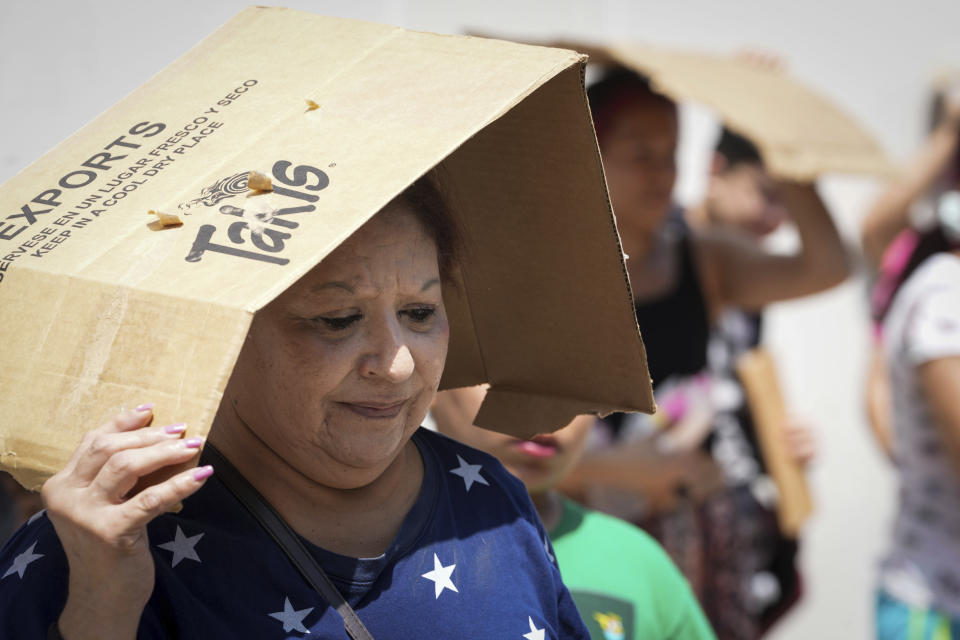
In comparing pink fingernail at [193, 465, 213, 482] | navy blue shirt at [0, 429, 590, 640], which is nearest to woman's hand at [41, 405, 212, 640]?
pink fingernail at [193, 465, 213, 482]

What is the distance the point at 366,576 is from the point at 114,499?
43 centimetres

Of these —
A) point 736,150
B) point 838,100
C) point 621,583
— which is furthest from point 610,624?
point 838,100

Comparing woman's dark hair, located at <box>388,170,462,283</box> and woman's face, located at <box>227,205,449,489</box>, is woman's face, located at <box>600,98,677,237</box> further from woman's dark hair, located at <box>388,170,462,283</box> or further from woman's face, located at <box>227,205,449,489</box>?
woman's face, located at <box>227,205,449,489</box>

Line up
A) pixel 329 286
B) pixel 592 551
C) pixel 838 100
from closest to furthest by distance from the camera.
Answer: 1. pixel 329 286
2. pixel 592 551
3. pixel 838 100

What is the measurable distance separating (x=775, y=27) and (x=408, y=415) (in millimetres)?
5334

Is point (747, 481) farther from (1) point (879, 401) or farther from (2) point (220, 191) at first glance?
(2) point (220, 191)

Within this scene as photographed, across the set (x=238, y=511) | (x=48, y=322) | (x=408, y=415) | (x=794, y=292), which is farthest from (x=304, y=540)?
(x=794, y=292)

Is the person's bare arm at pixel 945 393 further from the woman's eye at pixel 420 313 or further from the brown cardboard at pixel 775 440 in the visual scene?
the woman's eye at pixel 420 313

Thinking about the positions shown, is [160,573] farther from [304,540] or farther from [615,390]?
[615,390]

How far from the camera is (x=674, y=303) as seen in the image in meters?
3.62

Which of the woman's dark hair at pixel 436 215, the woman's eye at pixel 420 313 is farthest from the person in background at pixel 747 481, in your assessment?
the woman's eye at pixel 420 313

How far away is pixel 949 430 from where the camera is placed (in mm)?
2951

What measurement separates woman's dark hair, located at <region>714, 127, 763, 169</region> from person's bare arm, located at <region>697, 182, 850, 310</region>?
943 mm

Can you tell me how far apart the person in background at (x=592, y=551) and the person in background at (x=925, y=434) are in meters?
1.03
